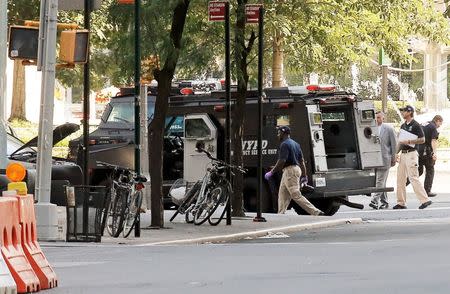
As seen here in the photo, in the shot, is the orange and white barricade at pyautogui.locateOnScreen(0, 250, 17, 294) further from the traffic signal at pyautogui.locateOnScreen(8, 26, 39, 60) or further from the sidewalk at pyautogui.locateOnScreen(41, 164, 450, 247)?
the traffic signal at pyautogui.locateOnScreen(8, 26, 39, 60)

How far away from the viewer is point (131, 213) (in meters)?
20.2

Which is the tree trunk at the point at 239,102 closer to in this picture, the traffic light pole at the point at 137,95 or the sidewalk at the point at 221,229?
the sidewalk at the point at 221,229

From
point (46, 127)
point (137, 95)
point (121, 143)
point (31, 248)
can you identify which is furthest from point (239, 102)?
point (31, 248)

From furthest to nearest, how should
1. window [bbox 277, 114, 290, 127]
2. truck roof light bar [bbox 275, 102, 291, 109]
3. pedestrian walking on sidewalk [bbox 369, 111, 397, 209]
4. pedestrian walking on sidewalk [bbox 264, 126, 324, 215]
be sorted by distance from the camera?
1. pedestrian walking on sidewalk [bbox 369, 111, 397, 209]
2. window [bbox 277, 114, 290, 127]
3. truck roof light bar [bbox 275, 102, 291, 109]
4. pedestrian walking on sidewalk [bbox 264, 126, 324, 215]

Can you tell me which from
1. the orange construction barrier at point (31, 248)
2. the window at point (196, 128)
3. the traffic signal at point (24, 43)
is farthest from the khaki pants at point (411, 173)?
the orange construction barrier at point (31, 248)

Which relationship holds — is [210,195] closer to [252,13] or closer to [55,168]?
[55,168]

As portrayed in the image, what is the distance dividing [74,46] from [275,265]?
573 centimetres

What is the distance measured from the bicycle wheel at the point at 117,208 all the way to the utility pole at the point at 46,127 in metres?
0.86

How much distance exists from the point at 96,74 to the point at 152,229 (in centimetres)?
3251

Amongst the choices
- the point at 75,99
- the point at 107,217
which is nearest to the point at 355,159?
the point at 107,217

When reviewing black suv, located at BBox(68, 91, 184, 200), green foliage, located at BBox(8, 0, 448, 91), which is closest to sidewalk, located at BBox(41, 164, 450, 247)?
black suv, located at BBox(68, 91, 184, 200)

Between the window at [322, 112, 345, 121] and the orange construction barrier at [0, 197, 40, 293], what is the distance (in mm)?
15676

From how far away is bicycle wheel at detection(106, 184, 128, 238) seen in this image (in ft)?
65.5

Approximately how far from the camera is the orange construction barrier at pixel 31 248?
43.5 ft
